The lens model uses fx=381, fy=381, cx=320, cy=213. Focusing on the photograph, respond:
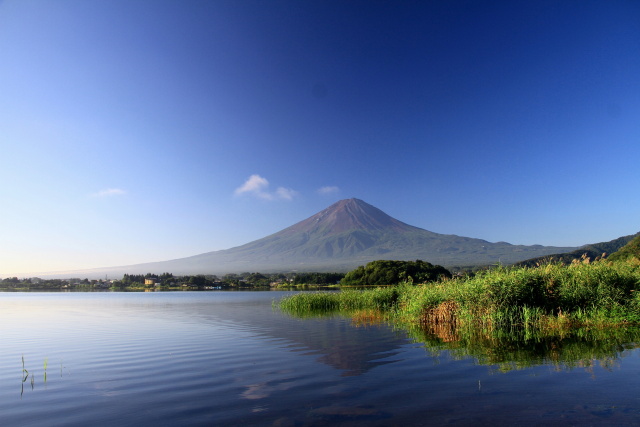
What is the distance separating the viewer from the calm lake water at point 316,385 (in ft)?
19.8

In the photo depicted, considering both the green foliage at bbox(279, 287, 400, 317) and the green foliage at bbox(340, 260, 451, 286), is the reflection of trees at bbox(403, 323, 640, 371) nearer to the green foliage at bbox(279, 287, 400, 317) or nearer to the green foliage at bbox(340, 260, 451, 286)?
the green foliage at bbox(279, 287, 400, 317)

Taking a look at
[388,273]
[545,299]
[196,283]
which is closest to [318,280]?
[388,273]

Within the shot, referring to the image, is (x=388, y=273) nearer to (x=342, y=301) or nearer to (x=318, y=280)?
(x=318, y=280)

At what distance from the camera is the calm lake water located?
602 centimetres

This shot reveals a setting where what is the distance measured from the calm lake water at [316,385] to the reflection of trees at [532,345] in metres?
0.09

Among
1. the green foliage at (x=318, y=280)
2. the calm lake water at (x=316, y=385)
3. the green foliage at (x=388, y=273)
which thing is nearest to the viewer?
the calm lake water at (x=316, y=385)

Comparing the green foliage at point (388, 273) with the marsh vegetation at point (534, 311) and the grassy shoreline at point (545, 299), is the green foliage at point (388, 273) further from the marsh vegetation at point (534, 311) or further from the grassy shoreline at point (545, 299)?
the grassy shoreline at point (545, 299)

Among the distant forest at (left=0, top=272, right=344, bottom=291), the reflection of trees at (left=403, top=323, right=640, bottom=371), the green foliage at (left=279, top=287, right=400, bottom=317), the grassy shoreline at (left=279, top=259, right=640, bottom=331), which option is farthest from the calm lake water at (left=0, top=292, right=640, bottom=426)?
the distant forest at (left=0, top=272, right=344, bottom=291)

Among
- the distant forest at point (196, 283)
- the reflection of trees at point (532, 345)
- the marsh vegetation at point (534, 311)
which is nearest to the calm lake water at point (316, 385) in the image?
the reflection of trees at point (532, 345)

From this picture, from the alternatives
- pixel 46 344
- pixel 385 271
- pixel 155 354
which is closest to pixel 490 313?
pixel 155 354

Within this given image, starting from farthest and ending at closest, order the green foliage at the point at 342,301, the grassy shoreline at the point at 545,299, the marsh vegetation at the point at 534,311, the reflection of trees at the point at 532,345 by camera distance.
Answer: the green foliage at the point at 342,301, the grassy shoreline at the point at 545,299, the marsh vegetation at the point at 534,311, the reflection of trees at the point at 532,345

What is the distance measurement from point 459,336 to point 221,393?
9440 mm

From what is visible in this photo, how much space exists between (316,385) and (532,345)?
284 inches

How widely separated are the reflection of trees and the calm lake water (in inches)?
3.4
